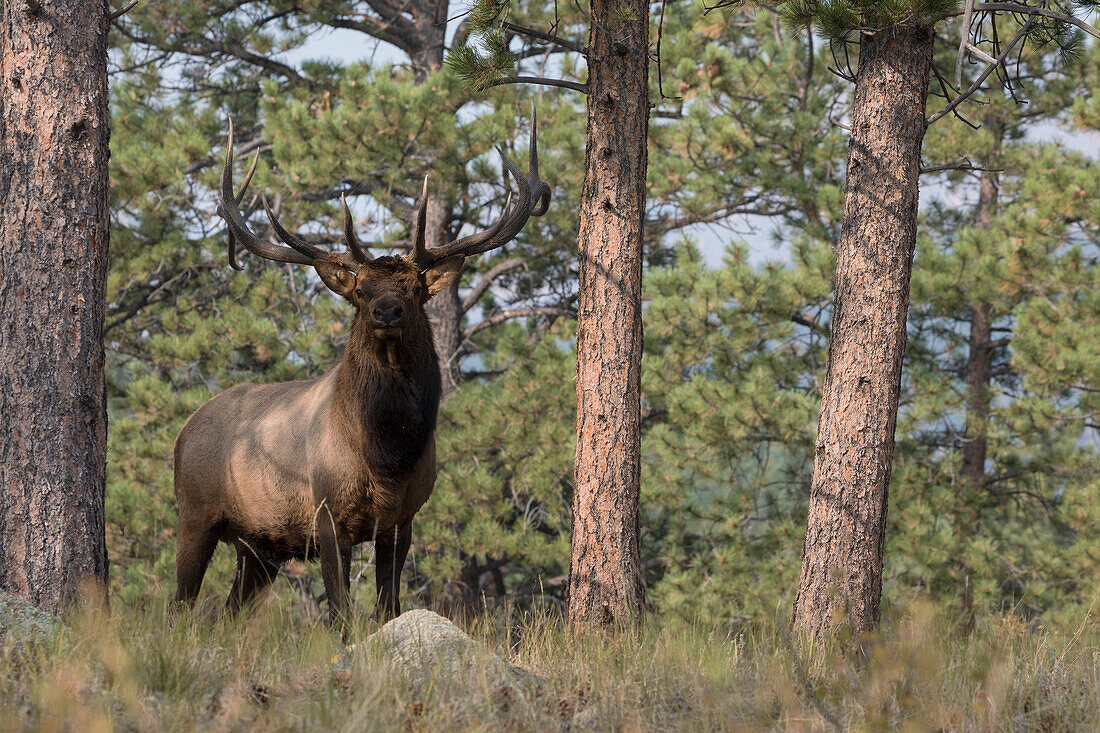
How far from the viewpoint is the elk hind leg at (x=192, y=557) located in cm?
665

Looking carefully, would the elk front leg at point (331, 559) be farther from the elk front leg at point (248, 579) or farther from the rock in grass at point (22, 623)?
the rock in grass at point (22, 623)

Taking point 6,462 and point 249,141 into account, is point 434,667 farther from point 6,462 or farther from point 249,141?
point 249,141

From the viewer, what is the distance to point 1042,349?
1181 cm

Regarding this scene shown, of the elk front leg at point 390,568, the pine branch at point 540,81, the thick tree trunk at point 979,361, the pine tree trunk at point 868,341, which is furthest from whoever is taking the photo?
the thick tree trunk at point 979,361

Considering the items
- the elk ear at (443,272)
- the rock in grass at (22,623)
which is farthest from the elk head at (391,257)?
the rock in grass at (22,623)

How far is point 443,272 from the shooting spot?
611 centimetres

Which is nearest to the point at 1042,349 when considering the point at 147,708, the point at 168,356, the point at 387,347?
the point at 387,347

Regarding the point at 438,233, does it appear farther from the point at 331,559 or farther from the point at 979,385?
the point at 979,385

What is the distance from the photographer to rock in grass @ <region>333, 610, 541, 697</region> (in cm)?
344

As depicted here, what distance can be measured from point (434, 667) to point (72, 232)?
288cm

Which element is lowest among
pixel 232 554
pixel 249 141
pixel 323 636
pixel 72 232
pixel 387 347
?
pixel 232 554

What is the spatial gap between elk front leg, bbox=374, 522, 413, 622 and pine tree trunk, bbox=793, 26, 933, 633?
220cm

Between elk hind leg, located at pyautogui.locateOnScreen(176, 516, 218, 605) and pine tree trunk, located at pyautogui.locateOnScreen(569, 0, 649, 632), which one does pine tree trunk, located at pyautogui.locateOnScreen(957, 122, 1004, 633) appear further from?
elk hind leg, located at pyautogui.locateOnScreen(176, 516, 218, 605)

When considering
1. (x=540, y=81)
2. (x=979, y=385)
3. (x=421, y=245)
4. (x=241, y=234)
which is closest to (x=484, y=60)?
(x=540, y=81)
